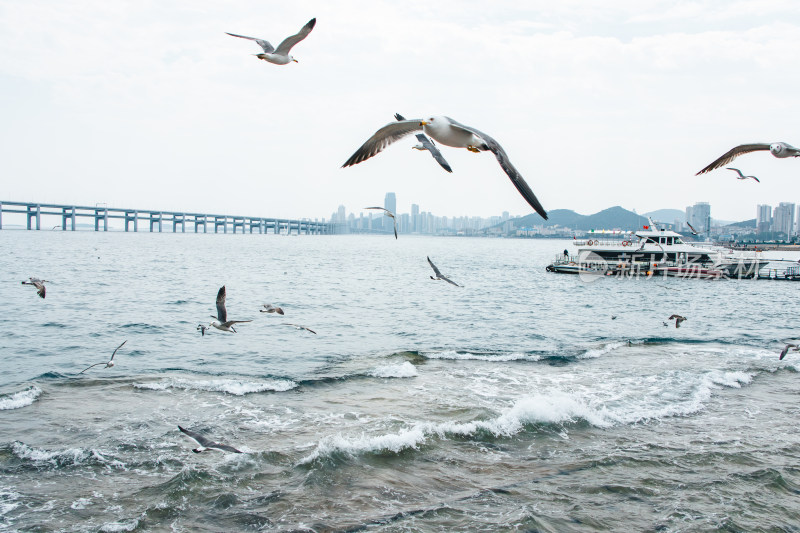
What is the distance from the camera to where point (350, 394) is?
502 inches

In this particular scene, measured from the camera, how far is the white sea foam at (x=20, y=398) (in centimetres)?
1136

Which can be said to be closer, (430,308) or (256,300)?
(430,308)

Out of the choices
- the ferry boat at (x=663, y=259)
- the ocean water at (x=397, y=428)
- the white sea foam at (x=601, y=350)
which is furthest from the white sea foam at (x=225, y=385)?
the ferry boat at (x=663, y=259)

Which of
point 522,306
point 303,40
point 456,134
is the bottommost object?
point 522,306

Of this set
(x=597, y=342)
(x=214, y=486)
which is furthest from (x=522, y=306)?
(x=214, y=486)

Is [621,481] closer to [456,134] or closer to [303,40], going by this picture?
[456,134]

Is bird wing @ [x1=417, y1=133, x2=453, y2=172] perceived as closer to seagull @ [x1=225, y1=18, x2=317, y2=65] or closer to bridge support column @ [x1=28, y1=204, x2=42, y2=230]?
seagull @ [x1=225, y1=18, x2=317, y2=65]

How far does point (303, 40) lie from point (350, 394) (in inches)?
313

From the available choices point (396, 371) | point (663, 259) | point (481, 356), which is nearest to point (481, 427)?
point (396, 371)

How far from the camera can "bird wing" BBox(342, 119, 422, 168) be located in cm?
624

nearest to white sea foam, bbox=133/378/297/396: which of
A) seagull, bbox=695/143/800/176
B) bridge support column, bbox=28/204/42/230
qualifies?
seagull, bbox=695/143/800/176

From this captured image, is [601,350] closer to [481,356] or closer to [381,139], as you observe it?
[481,356]

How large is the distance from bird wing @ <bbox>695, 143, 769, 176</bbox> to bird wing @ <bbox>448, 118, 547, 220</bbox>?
529 cm

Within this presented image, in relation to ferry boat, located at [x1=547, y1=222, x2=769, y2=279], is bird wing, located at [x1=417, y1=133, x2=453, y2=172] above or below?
above
